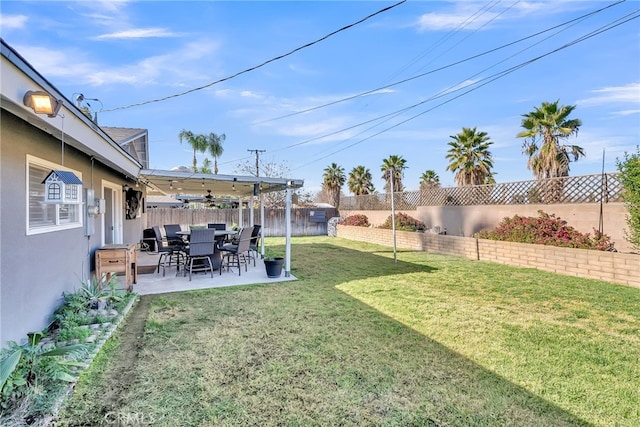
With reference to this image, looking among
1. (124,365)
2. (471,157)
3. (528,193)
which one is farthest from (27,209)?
(471,157)

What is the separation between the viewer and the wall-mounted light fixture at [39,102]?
211cm

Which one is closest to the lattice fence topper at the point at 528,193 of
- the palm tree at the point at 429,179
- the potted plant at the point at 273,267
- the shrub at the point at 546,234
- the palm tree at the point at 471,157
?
the shrub at the point at 546,234

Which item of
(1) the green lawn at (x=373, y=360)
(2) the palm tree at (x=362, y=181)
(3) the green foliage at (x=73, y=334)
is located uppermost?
(2) the palm tree at (x=362, y=181)

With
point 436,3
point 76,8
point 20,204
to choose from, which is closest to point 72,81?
point 76,8

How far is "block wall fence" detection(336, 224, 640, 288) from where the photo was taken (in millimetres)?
5727

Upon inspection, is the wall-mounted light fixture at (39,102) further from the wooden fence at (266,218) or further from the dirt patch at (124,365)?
the wooden fence at (266,218)

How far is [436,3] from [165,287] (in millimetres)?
8018

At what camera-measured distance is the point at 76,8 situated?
5801 millimetres

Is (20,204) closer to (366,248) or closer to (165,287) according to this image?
(165,287)

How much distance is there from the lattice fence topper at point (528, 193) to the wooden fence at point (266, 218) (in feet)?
17.6

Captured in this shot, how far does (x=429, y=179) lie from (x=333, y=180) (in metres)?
7.60

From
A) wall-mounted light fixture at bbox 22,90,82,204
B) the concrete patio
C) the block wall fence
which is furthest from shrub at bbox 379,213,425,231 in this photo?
wall-mounted light fixture at bbox 22,90,82,204

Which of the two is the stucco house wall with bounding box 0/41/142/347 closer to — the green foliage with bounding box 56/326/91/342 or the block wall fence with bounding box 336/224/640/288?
the green foliage with bounding box 56/326/91/342

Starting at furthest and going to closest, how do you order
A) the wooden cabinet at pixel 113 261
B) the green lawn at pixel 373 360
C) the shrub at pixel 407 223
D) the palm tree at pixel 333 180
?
the palm tree at pixel 333 180, the shrub at pixel 407 223, the wooden cabinet at pixel 113 261, the green lawn at pixel 373 360
